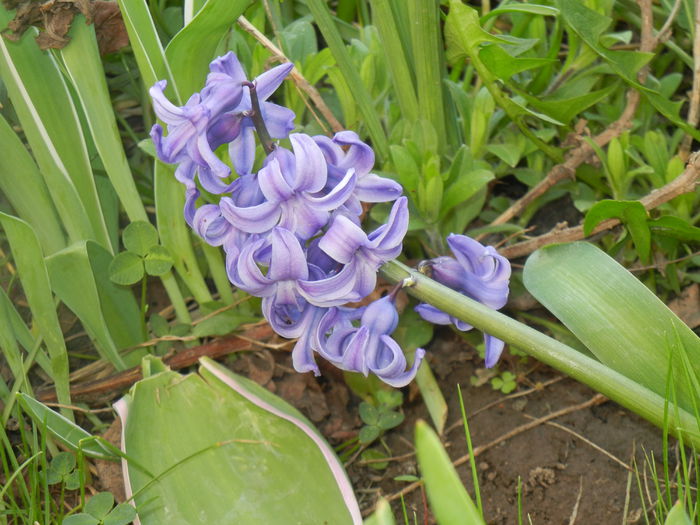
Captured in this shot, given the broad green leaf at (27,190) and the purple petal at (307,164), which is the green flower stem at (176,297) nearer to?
the broad green leaf at (27,190)

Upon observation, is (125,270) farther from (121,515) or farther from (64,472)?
(121,515)

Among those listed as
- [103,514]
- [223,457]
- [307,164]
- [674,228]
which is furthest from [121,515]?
[674,228]

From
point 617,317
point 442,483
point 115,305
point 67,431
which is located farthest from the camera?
point 115,305

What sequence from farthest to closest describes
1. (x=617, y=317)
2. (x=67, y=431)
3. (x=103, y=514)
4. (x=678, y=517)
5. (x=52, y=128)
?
(x=52, y=128) < (x=67, y=431) < (x=103, y=514) < (x=617, y=317) < (x=678, y=517)

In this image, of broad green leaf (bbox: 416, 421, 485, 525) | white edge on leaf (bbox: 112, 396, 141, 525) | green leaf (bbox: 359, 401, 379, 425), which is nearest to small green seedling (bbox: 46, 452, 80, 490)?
white edge on leaf (bbox: 112, 396, 141, 525)

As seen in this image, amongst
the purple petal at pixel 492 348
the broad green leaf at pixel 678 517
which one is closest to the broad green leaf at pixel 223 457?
the purple petal at pixel 492 348

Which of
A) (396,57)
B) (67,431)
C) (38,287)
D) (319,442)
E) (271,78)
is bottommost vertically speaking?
(319,442)
